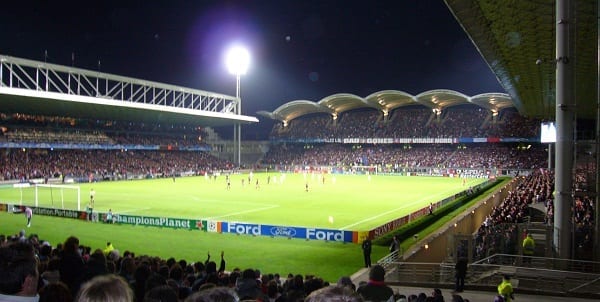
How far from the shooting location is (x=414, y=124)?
99250 millimetres

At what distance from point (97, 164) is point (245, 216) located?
147ft

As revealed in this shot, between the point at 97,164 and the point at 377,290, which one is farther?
the point at 97,164

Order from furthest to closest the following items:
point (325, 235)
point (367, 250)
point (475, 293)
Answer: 1. point (325, 235)
2. point (367, 250)
3. point (475, 293)

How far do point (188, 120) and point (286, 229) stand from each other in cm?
6487

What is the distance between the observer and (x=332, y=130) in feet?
349

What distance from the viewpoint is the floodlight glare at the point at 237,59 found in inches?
3135

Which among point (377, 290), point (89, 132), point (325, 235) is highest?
point (89, 132)

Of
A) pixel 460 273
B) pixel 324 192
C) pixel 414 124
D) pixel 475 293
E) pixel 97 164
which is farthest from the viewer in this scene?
pixel 414 124

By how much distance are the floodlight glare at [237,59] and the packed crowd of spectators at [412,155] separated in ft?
77.6

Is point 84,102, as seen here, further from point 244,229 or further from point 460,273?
point 460,273

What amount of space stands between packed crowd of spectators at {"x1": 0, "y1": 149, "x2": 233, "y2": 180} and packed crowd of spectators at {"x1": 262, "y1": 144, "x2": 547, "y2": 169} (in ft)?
64.2

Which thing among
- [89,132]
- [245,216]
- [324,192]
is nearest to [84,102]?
[89,132]

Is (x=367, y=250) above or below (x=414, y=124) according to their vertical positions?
below

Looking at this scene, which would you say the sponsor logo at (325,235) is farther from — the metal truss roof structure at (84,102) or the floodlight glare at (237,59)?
the floodlight glare at (237,59)
